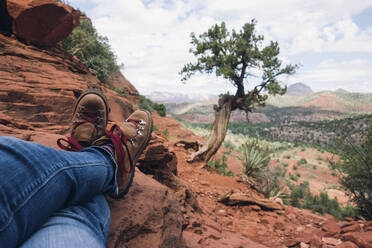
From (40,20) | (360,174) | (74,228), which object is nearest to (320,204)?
(360,174)

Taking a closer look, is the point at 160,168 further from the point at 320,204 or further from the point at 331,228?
the point at 320,204

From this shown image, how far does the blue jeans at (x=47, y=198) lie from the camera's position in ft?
2.64

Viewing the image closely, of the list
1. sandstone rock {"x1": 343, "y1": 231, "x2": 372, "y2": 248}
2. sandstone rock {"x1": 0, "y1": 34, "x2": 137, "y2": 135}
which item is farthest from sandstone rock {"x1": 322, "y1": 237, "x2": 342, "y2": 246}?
sandstone rock {"x1": 0, "y1": 34, "x2": 137, "y2": 135}

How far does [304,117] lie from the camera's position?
243ft

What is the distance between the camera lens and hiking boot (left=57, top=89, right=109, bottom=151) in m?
2.00

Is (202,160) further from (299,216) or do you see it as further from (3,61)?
(3,61)

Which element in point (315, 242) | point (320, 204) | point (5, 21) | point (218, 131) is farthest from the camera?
point (320, 204)

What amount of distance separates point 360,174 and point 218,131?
4.97 metres

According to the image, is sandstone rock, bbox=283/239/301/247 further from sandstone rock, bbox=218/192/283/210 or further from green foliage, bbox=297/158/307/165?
green foliage, bbox=297/158/307/165

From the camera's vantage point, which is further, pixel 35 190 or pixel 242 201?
pixel 242 201

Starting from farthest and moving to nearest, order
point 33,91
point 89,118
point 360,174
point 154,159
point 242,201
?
point 360,174 → point 242,201 → point 33,91 → point 154,159 → point 89,118

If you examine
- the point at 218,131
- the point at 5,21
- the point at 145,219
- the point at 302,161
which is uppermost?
the point at 5,21

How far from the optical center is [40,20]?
5484 millimetres

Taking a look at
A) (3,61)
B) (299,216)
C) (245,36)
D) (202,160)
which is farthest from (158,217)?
(245,36)
